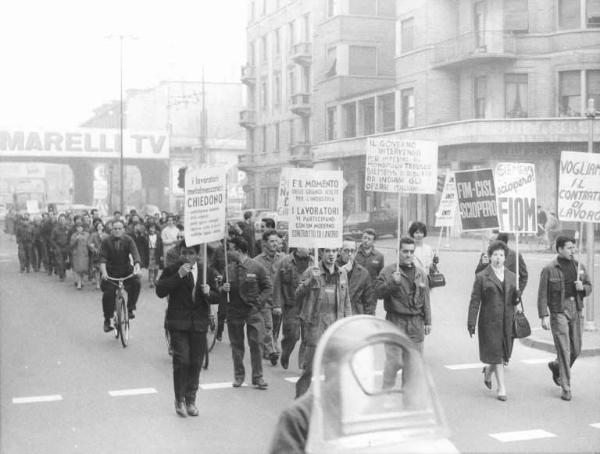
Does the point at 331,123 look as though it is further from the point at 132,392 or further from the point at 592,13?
the point at 132,392

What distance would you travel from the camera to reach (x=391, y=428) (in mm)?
3604

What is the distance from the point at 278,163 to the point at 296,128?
3576mm

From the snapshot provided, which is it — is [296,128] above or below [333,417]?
above

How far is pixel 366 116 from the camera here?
49625 mm

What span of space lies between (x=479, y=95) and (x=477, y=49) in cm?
205

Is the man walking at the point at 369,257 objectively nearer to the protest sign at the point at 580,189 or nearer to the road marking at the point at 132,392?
the protest sign at the point at 580,189

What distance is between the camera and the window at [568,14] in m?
38.4

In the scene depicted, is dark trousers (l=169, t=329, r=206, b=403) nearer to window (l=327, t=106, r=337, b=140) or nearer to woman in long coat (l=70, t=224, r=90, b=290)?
woman in long coat (l=70, t=224, r=90, b=290)

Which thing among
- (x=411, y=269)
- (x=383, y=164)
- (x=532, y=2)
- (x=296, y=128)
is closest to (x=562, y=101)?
(x=532, y=2)

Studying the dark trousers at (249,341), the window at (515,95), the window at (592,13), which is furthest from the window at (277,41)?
the dark trousers at (249,341)

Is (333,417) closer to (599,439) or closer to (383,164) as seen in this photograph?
(599,439)

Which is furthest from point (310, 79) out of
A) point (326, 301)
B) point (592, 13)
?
point (326, 301)

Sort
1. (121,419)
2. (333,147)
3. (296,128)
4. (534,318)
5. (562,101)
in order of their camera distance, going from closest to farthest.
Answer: (121,419), (534,318), (562,101), (333,147), (296,128)

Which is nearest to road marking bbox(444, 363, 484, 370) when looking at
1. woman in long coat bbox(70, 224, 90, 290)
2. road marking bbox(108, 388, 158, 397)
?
road marking bbox(108, 388, 158, 397)
